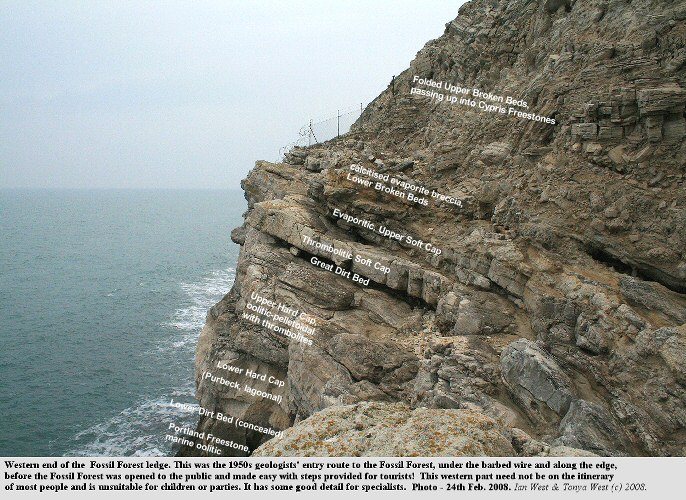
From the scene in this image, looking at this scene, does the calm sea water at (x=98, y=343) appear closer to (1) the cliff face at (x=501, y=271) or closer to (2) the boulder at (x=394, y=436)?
(1) the cliff face at (x=501, y=271)

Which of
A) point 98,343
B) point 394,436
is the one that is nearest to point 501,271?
point 394,436

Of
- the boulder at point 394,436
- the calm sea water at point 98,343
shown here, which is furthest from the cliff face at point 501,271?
the calm sea water at point 98,343

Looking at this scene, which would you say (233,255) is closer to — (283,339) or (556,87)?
(283,339)

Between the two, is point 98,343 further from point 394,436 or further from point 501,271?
point 394,436

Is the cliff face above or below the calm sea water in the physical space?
above

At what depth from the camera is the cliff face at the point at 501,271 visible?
453 inches

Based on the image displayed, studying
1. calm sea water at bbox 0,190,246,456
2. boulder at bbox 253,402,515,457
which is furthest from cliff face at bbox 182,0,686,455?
calm sea water at bbox 0,190,246,456

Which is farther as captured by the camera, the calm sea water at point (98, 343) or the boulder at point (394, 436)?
the calm sea water at point (98, 343)

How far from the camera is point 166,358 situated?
3950cm

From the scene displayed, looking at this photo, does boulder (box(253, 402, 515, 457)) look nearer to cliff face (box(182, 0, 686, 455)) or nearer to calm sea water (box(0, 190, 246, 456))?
cliff face (box(182, 0, 686, 455))

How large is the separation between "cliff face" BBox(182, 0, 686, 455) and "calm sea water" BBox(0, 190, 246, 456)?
35.6ft

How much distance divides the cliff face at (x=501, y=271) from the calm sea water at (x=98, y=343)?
10851 mm

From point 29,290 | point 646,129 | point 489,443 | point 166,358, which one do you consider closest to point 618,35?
point 646,129

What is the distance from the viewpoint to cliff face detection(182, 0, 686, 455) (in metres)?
11.5
